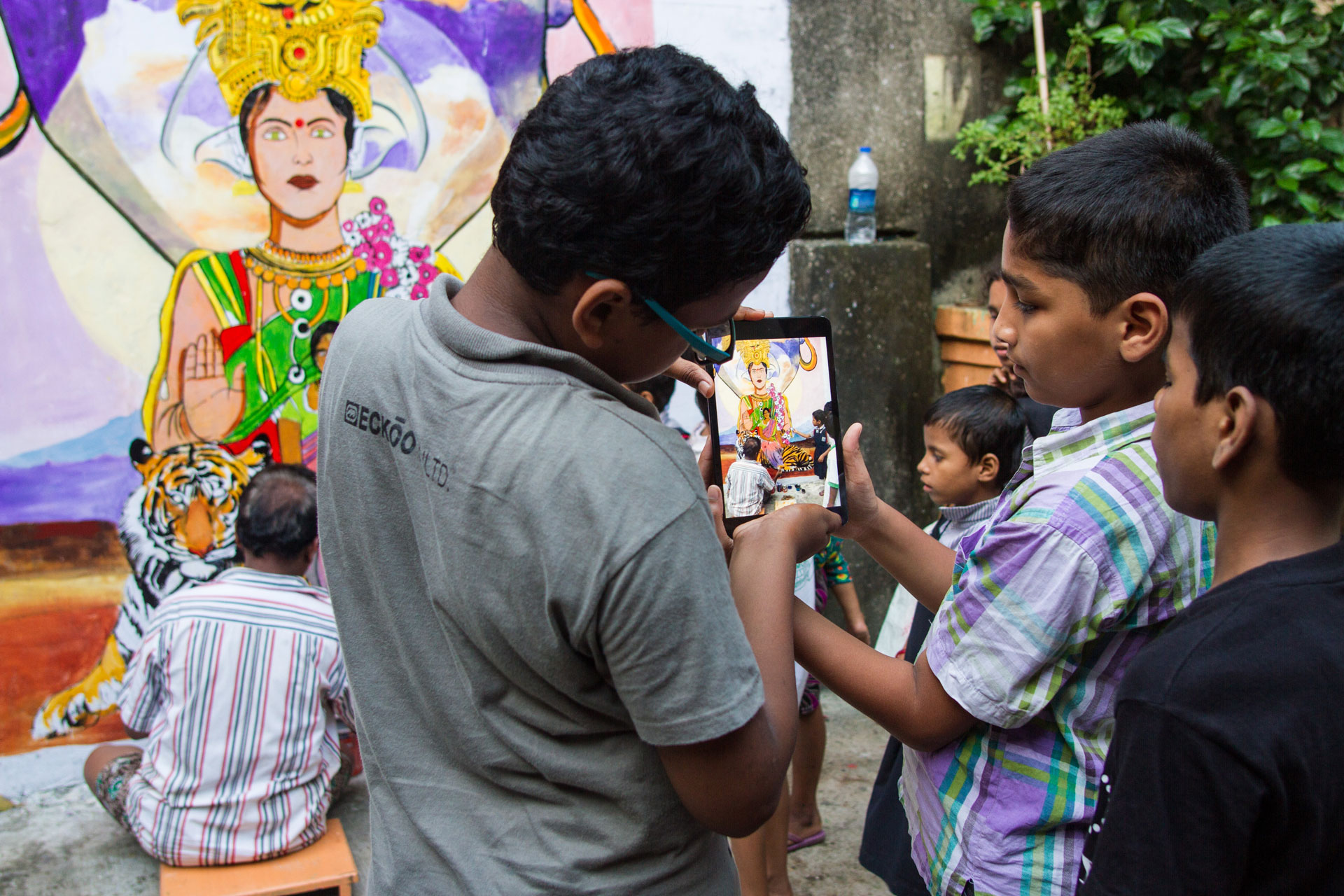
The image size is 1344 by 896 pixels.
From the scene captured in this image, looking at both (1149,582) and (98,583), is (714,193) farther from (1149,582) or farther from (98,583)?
(98,583)

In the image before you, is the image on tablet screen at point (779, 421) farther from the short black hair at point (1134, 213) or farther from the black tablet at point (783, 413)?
the short black hair at point (1134, 213)

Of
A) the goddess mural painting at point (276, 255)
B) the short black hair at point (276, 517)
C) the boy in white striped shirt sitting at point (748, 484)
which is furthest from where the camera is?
the goddess mural painting at point (276, 255)

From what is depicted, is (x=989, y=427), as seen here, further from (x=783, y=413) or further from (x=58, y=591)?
(x=58, y=591)

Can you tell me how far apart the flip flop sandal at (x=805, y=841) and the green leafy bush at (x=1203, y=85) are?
2424mm

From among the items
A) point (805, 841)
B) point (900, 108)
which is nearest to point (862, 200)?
point (900, 108)

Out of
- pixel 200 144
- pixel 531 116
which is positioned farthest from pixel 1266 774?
pixel 200 144

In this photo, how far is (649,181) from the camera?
87cm

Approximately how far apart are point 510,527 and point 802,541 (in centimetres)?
47

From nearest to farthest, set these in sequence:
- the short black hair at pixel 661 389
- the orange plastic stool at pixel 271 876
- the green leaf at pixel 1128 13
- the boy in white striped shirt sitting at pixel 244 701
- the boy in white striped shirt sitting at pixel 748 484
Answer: the boy in white striped shirt sitting at pixel 748 484 < the orange plastic stool at pixel 271 876 < the boy in white striped shirt sitting at pixel 244 701 < the short black hair at pixel 661 389 < the green leaf at pixel 1128 13

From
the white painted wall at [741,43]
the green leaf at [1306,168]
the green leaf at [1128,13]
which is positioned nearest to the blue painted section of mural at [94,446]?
the white painted wall at [741,43]

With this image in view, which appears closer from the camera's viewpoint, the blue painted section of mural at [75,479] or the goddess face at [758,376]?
the goddess face at [758,376]

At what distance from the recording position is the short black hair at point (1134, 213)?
4.08 ft

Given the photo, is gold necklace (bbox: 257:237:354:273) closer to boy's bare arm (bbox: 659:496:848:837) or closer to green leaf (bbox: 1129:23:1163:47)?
boy's bare arm (bbox: 659:496:848:837)

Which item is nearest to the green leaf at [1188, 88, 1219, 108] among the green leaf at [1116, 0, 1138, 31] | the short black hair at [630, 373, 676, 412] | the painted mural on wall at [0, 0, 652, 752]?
the green leaf at [1116, 0, 1138, 31]
